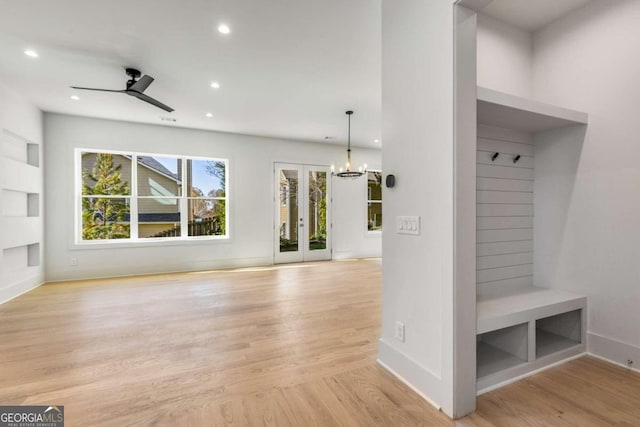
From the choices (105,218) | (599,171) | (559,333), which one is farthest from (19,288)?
(599,171)

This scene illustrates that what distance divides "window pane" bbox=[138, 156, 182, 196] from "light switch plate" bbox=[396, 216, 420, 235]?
5.30 metres

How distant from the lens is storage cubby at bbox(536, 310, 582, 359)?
2270mm

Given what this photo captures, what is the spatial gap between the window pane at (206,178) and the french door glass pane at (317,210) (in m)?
2.07

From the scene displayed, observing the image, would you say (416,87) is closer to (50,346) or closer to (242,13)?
(242,13)

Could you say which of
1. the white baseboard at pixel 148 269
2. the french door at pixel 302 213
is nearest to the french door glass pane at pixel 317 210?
the french door at pixel 302 213

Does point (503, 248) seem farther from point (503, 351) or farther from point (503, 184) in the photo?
point (503, 351)

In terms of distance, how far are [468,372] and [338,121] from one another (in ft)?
15.2

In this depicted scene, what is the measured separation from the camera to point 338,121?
5.41m

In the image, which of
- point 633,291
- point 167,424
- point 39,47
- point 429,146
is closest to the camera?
point 167,424

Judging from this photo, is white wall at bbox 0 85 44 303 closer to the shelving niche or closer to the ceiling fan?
the ceiling fan

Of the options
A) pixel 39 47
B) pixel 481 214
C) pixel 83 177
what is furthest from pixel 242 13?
pixel 83 177

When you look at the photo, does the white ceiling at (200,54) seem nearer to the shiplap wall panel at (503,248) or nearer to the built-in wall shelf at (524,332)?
the shiplap wall panel at (503,248)

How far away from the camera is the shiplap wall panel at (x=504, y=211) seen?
2379 mm

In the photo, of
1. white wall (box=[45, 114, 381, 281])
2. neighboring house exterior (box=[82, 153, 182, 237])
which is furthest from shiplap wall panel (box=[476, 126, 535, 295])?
neighboring house exterior (box=[82, 153, 182, 237])
